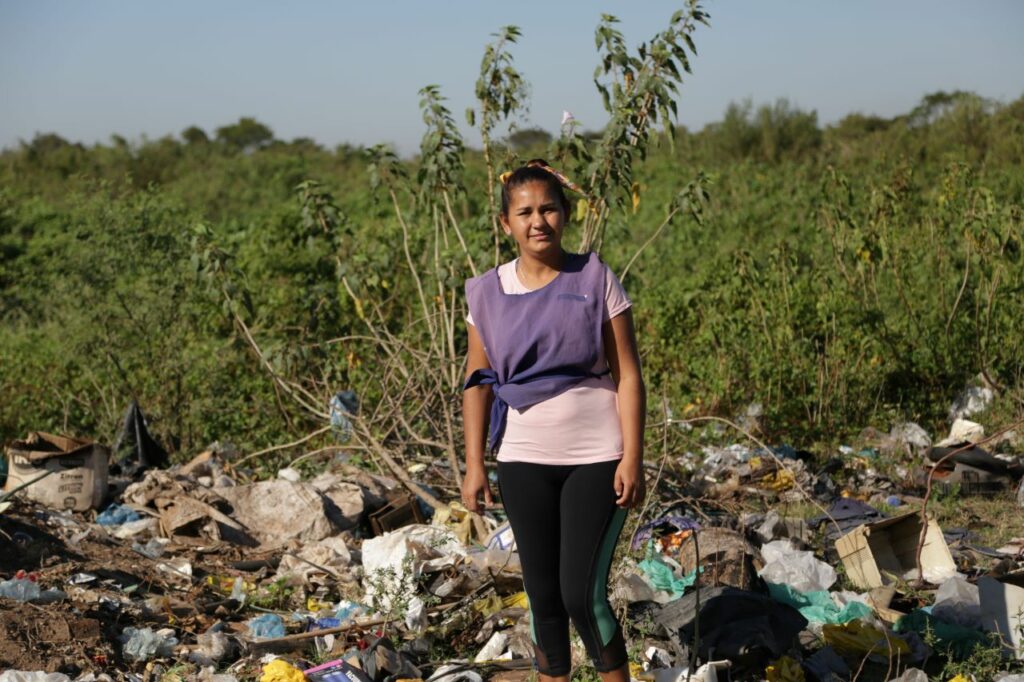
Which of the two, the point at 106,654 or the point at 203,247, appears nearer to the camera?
the point at 106,654

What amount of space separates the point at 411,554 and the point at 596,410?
6.07 ft

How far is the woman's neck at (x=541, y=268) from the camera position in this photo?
2.81 metres

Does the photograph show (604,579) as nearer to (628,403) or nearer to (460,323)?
(628,403)

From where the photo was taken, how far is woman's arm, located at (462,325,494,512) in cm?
293

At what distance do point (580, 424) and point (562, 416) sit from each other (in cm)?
5

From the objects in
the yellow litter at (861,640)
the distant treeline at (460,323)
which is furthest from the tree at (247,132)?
the yellow litter at (861,640)

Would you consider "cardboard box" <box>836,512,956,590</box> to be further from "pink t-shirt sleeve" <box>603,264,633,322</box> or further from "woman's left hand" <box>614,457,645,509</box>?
"pink t-shirt sleeve" <box>603,264,633,322</box>

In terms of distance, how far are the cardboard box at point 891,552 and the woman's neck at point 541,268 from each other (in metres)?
2.24

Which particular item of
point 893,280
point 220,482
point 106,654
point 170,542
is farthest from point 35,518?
point 893,280

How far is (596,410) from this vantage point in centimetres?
276

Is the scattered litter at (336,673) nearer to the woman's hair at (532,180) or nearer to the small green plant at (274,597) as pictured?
the small green plant at (274,597)

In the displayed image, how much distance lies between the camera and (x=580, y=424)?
275cm

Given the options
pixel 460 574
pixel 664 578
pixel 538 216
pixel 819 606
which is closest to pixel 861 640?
pixel 819 606

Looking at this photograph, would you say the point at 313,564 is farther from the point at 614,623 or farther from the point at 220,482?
the point at 614,623
